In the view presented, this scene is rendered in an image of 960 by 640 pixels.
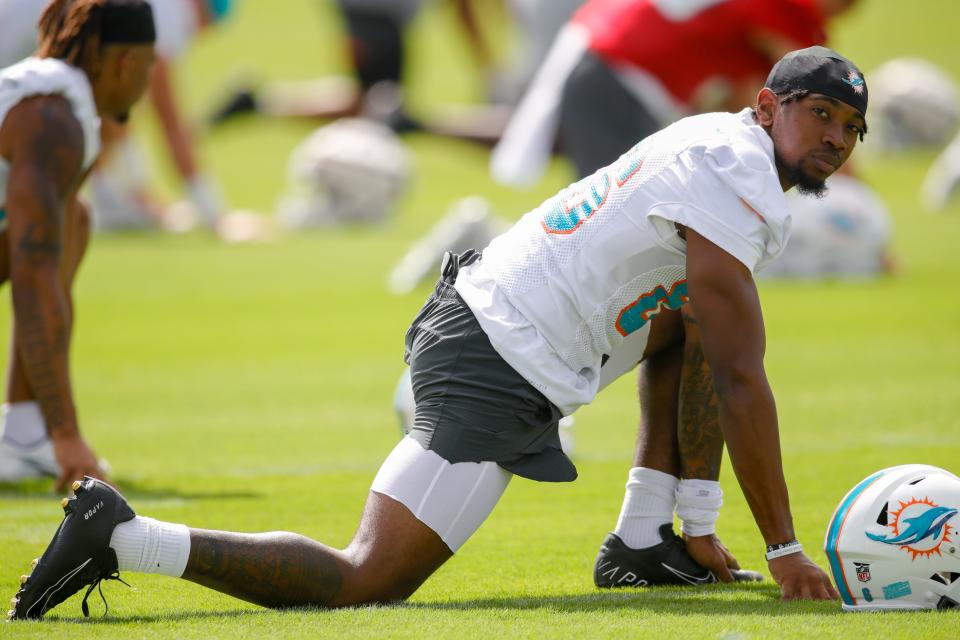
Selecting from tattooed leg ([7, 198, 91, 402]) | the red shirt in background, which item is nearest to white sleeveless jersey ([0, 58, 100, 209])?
tattooed leg ([7, 198, 91, 402])

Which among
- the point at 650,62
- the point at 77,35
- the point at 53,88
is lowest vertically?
the point at 53,88

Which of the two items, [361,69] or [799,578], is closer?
[799,578]

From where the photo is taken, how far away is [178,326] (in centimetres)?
1100

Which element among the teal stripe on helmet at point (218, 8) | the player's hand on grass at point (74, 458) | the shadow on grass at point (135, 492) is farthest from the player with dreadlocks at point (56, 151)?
the teal stripe on helmet at point (218, 8)

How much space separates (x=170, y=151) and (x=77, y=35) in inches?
362

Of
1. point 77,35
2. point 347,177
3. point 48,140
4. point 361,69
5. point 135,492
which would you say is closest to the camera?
point 48,140

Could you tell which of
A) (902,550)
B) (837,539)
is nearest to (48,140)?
(837,539)

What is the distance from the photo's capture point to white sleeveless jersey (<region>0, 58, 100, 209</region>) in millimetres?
5836

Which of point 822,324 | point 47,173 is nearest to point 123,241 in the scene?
point 822,324

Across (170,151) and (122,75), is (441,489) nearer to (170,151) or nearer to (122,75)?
(122,75)

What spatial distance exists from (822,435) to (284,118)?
14945 mm

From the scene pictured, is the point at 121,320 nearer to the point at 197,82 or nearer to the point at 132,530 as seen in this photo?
the point at 132,530

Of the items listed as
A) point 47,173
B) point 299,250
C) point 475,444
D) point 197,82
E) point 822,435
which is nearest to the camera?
point 475,444

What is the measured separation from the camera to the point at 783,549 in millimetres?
4180
